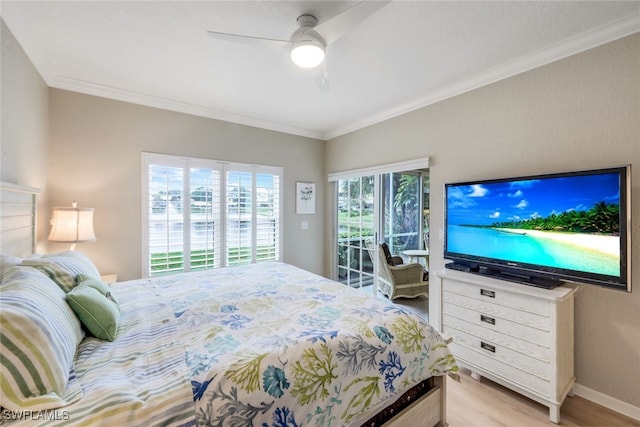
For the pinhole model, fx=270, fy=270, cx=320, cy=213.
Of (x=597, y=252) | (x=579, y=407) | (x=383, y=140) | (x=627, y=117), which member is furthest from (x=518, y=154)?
(x=579, y=407)

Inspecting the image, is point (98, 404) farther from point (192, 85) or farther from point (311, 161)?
point (311, 161)

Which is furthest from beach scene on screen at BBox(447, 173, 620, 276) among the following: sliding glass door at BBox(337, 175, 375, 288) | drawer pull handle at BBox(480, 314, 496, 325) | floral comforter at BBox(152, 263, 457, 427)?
sliding glass door at BBox(337, 175, 375, 288)

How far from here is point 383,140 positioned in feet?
11.4

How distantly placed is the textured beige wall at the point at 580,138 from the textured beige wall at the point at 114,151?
8.96 ft

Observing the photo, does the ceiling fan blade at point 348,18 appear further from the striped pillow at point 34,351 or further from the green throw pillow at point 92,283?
the green throw pillow at point 92,283

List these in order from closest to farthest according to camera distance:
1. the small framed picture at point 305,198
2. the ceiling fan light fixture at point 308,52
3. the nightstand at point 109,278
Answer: the ceiling fan light fixture at point 308,52
the nightstand at point 109,278
the small framed picture at point 305,198

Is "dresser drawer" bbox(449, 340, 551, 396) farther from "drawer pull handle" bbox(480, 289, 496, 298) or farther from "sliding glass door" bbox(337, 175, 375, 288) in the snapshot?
"sliding glass door" bbox(337, 175, 375, 288)

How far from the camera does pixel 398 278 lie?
3855 millimetres

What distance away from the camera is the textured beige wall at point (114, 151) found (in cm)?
262

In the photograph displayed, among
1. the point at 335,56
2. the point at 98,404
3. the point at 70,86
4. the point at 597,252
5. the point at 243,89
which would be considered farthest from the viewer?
the point at 243,89

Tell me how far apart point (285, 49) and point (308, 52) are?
34 centimetres

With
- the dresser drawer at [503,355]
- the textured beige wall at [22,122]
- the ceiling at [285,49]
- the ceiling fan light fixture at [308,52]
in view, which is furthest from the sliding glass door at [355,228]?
the textured beige wall at [22,122]

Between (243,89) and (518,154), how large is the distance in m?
2.63

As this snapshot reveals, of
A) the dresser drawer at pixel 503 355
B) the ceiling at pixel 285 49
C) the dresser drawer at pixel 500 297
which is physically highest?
the ceiling at pixel 285 49
